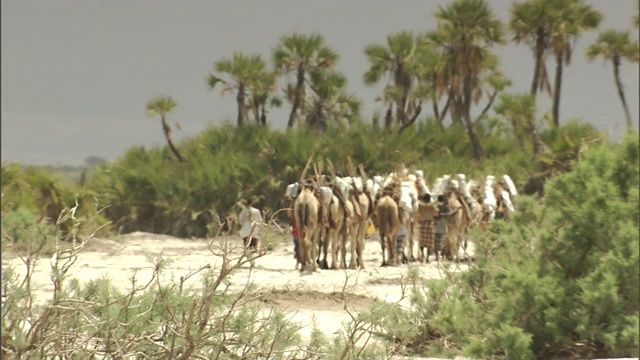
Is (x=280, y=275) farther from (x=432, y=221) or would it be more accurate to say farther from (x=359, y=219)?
(x=432, y=221)

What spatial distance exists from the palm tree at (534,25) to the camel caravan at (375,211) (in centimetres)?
1809

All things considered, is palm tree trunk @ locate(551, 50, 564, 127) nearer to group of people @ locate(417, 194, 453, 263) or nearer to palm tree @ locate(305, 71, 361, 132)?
palm tree @ locate(305, 71, 361, 132)

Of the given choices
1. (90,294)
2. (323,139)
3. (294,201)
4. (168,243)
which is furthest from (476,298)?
(323,139)

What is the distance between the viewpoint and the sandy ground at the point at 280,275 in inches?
413

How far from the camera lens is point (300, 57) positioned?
3359cm

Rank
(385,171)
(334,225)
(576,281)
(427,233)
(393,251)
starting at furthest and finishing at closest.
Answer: (385,171), (427,233), (393,251), (334,225), (576,281)

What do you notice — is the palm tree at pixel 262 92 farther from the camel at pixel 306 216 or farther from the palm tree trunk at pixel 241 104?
the camel at pixel 306 216

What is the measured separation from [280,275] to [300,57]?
19.1 metres

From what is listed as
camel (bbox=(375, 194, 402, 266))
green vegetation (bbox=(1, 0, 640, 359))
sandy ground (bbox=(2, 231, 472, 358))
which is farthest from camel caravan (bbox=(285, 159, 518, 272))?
green vegetation (bbox=(1, 0, 640, 359))

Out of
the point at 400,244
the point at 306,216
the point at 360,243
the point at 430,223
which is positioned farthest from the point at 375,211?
the point at 306,216

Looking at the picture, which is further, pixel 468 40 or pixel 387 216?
pixel 468 40

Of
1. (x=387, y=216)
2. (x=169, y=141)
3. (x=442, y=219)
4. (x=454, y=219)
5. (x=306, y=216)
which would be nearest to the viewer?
(x=306, y=216)

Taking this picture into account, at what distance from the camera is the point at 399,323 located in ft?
30.8

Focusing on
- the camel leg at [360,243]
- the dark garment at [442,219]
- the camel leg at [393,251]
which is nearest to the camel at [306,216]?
the camel leg at [360,243]
